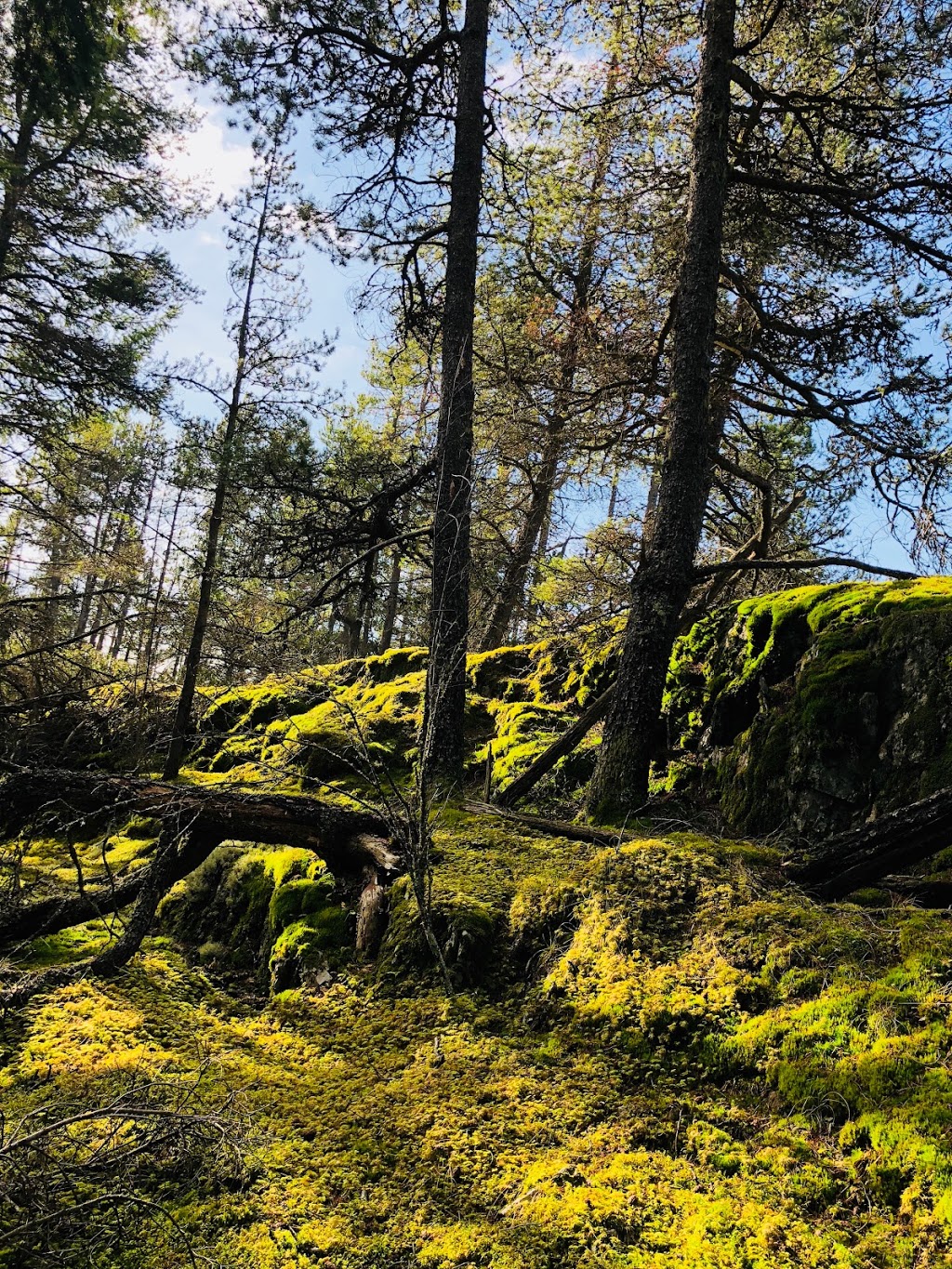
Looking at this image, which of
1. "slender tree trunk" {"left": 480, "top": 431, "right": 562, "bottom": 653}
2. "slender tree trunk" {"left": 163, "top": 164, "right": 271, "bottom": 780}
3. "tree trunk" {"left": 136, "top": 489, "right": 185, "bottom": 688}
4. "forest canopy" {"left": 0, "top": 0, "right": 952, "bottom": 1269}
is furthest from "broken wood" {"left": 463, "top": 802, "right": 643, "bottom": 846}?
"slender tree trunk" {"left": 163, "top": 164, "right": 271, "bottom": 780}

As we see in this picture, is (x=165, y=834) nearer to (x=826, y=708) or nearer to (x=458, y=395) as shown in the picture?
(x=826, y=708)

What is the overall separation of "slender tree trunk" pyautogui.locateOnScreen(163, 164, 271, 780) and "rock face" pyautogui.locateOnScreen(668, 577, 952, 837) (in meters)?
8.34

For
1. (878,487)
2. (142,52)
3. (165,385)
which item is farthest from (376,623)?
(878,487)

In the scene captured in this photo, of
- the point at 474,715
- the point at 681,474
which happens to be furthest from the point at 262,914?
the point at 681,474

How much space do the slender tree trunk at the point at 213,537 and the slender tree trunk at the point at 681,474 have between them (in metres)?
7.55

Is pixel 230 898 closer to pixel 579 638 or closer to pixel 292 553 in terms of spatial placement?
pixel 292 553

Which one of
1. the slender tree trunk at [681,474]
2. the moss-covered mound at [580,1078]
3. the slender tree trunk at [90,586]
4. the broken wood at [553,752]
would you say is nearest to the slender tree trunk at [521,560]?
the broken wood at [553,752]

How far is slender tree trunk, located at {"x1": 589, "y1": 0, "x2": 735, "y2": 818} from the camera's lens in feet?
16.4

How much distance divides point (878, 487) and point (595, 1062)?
17.8 ft

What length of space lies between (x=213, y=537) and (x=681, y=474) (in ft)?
30.7

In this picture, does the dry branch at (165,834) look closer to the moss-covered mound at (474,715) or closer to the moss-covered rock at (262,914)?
the moss-covered rock at (262,914)

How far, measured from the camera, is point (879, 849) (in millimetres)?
3182

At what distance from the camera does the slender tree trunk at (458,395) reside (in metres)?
6.09

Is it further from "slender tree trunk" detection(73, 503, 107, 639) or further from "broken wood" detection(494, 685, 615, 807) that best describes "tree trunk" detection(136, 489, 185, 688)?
"broken wood" detection(494, 685, 615, 807)
